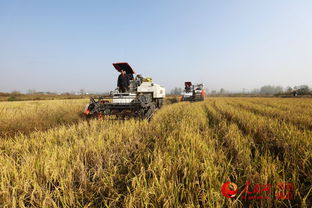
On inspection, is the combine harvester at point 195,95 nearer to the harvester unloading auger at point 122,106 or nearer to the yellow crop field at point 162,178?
→ the harvester unloading auger at point 122,106

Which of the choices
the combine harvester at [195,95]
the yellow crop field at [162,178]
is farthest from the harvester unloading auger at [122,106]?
the combine harvester at [195,95]

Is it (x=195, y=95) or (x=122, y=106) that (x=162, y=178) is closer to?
(x=122, y=106)

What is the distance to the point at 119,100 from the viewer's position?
20.6ft

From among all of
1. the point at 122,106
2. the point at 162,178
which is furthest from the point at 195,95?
the point at 162,178

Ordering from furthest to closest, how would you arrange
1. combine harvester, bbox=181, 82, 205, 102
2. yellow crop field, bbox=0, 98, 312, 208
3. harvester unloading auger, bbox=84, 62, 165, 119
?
1. combine harvester, bbox=181, 82, 205, 102
2. harvester unloading auger, bbox=84, 62, 165, 119
3. yellow crop field, bbox=0, 98, 312, 208

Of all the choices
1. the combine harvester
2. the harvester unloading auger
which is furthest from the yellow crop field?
the combine harvester

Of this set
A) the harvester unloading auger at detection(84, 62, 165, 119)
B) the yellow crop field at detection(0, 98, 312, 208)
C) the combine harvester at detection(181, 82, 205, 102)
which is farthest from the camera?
the combine harvester at detection(181, 82, 205, 102)

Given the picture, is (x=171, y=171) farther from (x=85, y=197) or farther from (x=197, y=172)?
(x=85, y=197)

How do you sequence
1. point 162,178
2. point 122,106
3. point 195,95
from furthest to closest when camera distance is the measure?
1. point 195,95
2. point 122,106
3. point 162,178

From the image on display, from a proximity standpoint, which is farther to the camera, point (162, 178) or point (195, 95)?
point (195, 95)

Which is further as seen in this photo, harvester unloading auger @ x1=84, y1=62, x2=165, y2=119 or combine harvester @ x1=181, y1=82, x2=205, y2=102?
combine harvester @ x1=181, y1=82, x2=205, y2=102

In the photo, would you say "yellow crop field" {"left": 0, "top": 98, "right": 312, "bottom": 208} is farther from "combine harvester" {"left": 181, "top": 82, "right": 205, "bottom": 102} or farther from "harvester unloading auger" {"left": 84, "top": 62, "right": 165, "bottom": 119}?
"combine harvester" {"left": 181, "top": 82, "right": 205, "bottom": 102}

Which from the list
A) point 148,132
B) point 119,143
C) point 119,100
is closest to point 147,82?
point 119,100

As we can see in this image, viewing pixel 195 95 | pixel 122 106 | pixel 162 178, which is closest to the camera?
pixel 162 178
